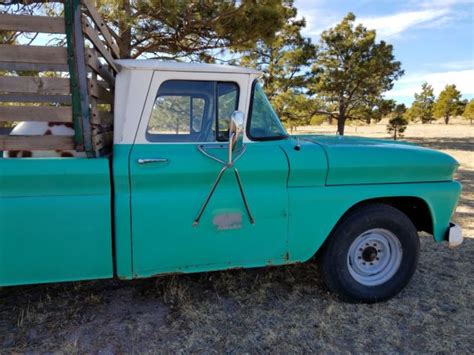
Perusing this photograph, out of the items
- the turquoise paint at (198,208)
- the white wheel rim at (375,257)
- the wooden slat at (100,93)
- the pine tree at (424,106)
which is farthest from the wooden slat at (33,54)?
the pine tree at (424,106)

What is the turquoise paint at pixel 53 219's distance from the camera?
7.52 ft

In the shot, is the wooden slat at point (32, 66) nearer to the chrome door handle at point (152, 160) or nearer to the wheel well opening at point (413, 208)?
the chrome door handle at point (152, 160)

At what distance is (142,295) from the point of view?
124 inches

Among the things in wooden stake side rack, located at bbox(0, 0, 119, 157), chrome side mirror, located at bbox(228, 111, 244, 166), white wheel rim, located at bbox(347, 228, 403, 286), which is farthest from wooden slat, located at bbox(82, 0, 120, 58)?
white wheel rim, located at bbox(347, 228, 403, 286)

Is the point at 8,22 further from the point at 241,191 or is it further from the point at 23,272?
the point at 241,191

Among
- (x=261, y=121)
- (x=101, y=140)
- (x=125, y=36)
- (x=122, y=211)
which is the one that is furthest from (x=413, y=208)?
(x=125, y=36)

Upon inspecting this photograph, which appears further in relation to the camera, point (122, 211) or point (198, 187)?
point (198, 187)

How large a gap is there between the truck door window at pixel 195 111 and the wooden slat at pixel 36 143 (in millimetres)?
589

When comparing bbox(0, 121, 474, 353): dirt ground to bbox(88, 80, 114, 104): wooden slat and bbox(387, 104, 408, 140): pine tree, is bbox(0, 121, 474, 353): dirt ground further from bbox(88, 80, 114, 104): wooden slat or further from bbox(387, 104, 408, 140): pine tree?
bbox(387, 104, 408, 140): pine tree

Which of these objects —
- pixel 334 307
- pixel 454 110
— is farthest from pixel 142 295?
pixel 454 110

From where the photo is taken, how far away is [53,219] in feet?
7.73

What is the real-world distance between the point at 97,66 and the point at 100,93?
8.7 inches

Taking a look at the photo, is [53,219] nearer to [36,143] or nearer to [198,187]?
[36,143]

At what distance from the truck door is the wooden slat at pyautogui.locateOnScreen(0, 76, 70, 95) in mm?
544
